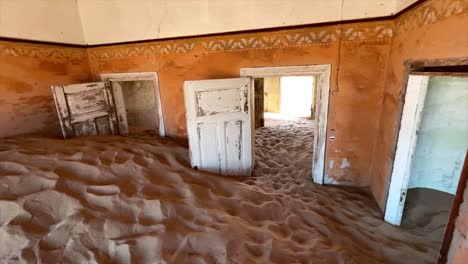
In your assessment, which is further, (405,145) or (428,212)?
(428,212)

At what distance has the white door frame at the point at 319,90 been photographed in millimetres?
2754

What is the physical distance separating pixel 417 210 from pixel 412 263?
852 mm

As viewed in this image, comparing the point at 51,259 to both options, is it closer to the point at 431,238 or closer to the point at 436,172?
the point at 431,238

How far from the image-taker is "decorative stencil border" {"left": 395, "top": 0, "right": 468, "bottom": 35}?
4.63 ft

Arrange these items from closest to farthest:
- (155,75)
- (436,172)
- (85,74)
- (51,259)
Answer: (51,259), (436,172), (155,75), (85,74)

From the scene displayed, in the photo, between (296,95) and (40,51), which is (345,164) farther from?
(296,95)

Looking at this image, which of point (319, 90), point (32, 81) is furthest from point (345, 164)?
point (32, 81)

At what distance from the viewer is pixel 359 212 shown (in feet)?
8.07

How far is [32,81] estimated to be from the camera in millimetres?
3336

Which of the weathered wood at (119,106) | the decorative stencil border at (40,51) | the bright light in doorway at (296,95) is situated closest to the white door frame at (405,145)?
the weathered wood at (119,106)

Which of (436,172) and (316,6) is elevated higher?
(316,6)

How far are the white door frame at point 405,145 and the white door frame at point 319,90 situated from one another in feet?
2.94

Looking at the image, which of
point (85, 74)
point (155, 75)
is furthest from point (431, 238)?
point (85, 74)

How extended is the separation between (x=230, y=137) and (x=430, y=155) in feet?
8.17
